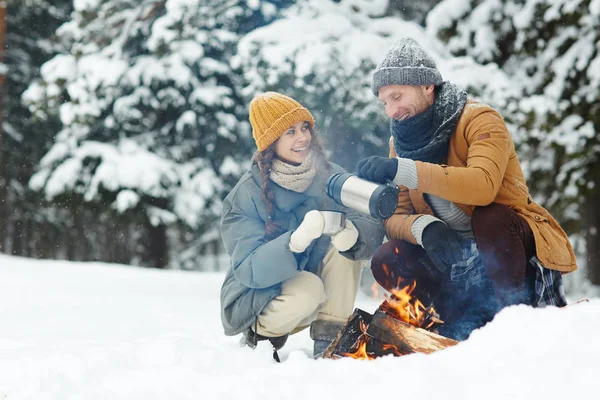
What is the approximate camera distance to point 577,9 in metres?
6.48

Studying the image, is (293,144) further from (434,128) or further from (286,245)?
(434,128)

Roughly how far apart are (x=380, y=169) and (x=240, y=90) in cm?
677

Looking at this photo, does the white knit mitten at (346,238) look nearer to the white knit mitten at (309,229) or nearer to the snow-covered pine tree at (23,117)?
the white knit mitten at (309,229)

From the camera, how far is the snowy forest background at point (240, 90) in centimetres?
574

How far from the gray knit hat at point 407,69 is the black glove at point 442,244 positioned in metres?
0.62

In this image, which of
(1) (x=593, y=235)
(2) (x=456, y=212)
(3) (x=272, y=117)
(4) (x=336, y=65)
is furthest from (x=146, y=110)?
(2) (x=456, y=212)

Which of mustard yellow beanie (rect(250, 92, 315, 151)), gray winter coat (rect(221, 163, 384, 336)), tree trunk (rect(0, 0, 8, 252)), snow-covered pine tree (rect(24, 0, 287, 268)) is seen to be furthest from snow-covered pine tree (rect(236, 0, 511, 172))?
tree trunk (rect(0, 0, 8, 252))

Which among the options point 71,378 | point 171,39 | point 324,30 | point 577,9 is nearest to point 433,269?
point 71,378

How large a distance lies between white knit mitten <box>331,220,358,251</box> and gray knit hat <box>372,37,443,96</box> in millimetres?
647

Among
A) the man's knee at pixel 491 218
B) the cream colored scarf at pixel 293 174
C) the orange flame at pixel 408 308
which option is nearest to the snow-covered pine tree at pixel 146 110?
the cream colored scarf at pixel 293 174

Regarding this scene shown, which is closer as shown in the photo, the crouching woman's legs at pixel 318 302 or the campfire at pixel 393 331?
the campfire at pixel 393 331

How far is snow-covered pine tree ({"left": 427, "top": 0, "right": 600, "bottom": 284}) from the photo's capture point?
6.65 m

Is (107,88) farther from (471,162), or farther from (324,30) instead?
(471,162)

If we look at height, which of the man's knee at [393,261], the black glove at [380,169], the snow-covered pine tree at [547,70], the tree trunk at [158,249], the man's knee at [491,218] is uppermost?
the black glove at [380,169]
